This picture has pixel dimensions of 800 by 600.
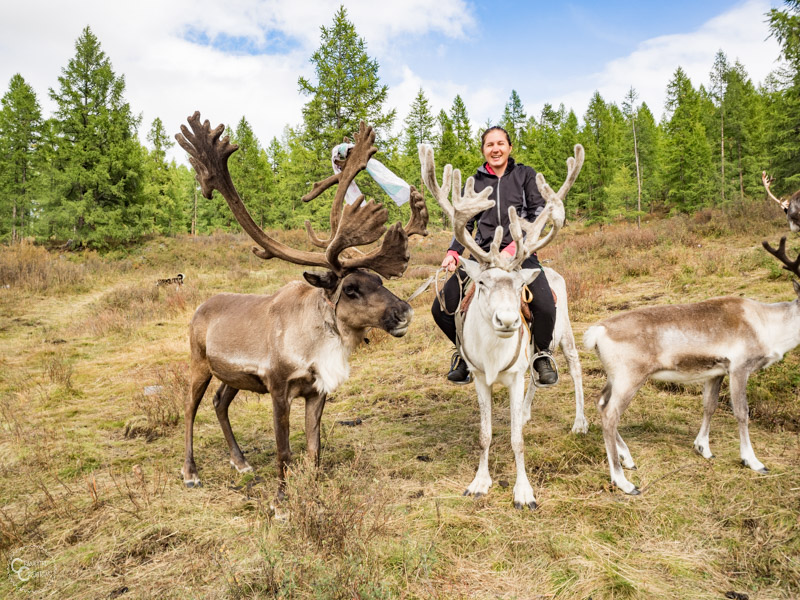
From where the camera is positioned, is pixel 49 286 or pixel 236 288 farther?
pixel 236 288

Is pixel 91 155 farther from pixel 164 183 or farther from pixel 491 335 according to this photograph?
pixel 491 335

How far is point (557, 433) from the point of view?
509cm

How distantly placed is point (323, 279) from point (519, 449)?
234 centimetres

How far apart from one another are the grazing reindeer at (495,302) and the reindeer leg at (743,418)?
199cm

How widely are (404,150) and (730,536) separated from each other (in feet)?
144

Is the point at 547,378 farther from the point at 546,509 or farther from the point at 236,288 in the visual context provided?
the point at 236,288

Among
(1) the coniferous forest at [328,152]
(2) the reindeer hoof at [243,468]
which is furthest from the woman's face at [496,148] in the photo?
(1) the coniferous forest at [328,152]

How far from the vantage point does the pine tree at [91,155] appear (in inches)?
898

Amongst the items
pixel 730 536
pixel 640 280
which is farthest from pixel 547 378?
pixel 640 280

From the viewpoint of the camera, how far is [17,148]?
1112 inches

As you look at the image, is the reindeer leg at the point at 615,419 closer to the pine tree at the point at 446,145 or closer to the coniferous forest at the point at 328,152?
the coniferous forest at the point at 328,152

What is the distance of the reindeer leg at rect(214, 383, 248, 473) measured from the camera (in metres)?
4.73

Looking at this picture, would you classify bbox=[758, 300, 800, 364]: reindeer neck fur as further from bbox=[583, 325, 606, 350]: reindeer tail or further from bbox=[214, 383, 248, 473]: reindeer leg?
bbox=[214, 383, 248, 473]: reindeer leg

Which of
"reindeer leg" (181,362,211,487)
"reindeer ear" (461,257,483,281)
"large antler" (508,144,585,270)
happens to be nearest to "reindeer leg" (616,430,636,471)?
"large antler" (508,144,585,270)
